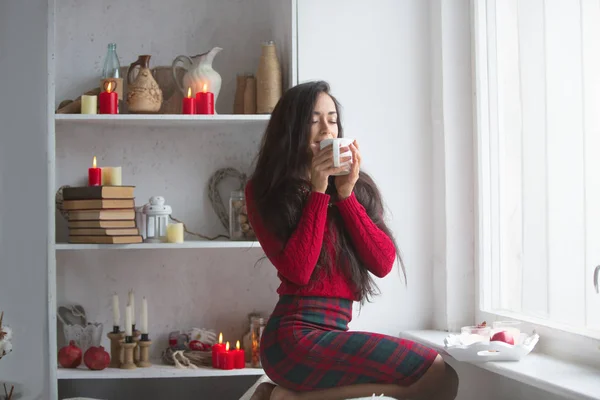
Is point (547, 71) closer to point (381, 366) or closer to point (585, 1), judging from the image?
point (585, 1)

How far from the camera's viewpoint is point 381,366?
72.9 inches

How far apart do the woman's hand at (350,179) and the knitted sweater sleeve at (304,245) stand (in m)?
0.07

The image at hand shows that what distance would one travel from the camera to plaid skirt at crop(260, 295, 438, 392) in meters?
1.86

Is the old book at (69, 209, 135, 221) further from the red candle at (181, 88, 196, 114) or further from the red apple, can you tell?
the red apple

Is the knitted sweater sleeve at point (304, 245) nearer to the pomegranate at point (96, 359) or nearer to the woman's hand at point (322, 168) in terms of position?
the woman's hand at point (322, 168)

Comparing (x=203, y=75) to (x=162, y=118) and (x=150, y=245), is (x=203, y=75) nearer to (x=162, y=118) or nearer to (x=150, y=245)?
(x=162, y=118)

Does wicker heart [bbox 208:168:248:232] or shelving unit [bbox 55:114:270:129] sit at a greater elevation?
shelving unit [bbox 55:114:270:129]

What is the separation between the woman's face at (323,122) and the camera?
2.05m

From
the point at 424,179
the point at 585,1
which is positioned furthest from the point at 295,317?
the point at 585,1

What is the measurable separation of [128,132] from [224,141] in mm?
347

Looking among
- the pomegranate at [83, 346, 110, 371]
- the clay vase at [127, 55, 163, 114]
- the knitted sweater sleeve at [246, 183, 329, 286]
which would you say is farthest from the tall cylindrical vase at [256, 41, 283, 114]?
the pomegranate at [83, 346, 110, 371]

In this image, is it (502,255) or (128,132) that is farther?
(128,132)

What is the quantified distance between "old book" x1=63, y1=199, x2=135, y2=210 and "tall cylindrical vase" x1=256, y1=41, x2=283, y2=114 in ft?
1.75

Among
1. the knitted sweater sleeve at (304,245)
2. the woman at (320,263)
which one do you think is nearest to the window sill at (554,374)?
the woman at (320,263)
